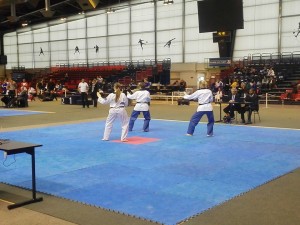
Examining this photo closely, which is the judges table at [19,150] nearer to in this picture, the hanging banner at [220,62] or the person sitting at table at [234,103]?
the person sitting at table at [234,103]

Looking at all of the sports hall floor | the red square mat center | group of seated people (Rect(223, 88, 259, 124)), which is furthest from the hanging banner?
the sports hall floor

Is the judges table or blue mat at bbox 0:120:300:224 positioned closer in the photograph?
the judges table

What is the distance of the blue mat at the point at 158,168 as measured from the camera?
5738 millimetres

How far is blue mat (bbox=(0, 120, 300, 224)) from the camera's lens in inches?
226

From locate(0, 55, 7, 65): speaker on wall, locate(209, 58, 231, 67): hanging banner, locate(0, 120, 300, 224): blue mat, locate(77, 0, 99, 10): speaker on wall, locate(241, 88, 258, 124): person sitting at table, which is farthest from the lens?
locate(0, 55, 7, 65): speaker on wall

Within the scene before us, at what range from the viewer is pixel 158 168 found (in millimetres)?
7754

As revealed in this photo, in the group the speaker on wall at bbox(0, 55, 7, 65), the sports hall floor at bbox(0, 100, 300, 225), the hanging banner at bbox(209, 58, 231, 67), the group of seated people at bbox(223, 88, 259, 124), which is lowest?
the sports hall floor at bbox(0, 100, 300, 225)

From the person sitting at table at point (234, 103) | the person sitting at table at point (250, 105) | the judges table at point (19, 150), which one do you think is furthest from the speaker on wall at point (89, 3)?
the judges table at point (19, 150)

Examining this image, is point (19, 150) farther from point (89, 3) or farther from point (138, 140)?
point (89, 3)

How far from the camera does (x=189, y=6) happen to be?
1346 inches

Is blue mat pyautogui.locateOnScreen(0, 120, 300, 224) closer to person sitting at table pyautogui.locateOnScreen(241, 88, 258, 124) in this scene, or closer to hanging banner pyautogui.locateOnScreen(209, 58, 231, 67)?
person sitting at table pyautogui.locateOnScreen(241, 88, 258, 124)

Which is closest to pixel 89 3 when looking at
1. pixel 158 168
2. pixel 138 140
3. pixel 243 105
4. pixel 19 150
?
pixel 138 140

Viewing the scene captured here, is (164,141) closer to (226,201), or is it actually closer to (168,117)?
(226,201)

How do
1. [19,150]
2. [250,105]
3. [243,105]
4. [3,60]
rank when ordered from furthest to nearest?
[3,60], [243,105], [250,105], [19,150]
